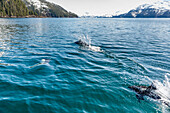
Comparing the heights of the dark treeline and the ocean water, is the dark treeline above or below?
above

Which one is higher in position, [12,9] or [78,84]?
[12,9]

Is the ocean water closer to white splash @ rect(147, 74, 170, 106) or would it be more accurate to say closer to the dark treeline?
white splash @ rect(147, 74, 170, 106)

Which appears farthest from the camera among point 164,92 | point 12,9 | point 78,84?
point 12,9

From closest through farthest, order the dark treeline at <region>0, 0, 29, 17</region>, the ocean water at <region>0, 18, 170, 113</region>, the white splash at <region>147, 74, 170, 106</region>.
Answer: the ocean water at <region>0, 18, 170, 113</region>
the white splash at <region>147, 74, 170, 106</region>
the dark treeline at <region>0, 0, 29, 17</region>

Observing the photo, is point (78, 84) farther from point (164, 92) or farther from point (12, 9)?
point (12, 9)

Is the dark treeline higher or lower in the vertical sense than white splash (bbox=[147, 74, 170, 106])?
higher

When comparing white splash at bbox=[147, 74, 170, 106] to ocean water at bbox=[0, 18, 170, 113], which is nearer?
ocean water at bbox=[0, 18, 170, 113]

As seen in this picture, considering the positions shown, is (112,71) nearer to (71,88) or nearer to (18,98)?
(71,88)

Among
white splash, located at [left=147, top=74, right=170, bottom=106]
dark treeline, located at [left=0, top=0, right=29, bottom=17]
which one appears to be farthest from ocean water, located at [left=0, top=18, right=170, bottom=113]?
dark treeline, located at [left=0, top=0, right=29, bottom=17]

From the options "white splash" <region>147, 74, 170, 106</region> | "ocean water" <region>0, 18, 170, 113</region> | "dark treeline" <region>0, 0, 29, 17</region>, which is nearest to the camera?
"ocean water" <region>0, 18, 170, 113</region>

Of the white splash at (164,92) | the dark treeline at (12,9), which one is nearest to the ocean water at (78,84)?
the white splash at (164,92)

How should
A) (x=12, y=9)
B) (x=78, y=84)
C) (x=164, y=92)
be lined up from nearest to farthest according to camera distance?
(x=164, y=92), (x=78, y=84), (x=12, y=9)

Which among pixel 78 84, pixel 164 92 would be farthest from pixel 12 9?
pixel 164 92

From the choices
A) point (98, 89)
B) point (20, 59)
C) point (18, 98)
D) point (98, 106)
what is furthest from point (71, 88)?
point (20, 59)
